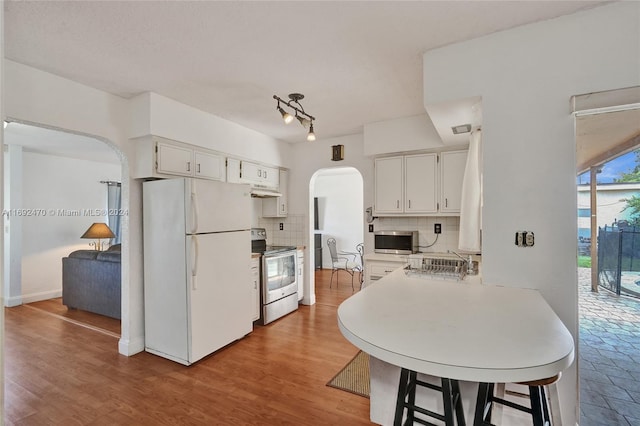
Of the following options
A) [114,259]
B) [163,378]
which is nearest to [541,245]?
[163,378]

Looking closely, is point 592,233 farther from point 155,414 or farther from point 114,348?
point 114,348

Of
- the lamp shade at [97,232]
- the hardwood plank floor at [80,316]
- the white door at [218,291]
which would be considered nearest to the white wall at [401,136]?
the white door at [218,291]

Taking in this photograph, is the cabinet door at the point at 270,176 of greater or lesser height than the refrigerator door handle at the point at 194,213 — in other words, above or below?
above

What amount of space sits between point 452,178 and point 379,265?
4.20ft

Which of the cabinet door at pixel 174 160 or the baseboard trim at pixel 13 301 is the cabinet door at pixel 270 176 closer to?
the cabinet door at pixel 174 160

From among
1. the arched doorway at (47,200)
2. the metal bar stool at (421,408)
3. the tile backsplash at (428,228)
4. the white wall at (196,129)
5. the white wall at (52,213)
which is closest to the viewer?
the metal bar stool at (421,408)

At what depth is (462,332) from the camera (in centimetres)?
116

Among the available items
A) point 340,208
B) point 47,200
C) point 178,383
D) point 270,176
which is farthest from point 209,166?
point 340,208

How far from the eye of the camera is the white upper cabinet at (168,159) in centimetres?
294

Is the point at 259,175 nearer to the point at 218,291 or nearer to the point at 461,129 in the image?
the point at 218,291

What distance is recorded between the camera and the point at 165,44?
2.05 metres

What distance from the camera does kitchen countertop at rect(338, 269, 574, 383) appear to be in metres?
0.93

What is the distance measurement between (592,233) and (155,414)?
9.70ft

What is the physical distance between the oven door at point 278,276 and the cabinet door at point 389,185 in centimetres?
136
